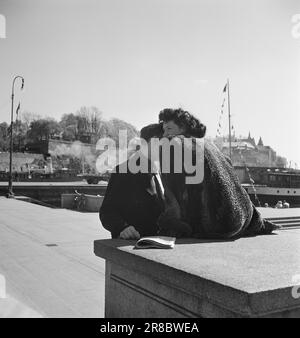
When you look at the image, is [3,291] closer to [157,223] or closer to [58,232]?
[157,223]

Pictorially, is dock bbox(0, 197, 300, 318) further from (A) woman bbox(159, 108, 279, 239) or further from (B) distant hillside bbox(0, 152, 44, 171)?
(B) distant hillside bbox(0, 152, 44, 171)

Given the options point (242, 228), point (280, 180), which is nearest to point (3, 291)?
point (242, 228)

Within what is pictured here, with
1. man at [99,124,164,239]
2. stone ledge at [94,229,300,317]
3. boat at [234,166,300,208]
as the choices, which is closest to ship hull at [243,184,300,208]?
boat at [234,166,300,208]

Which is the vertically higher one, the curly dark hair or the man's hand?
the curly dark hair

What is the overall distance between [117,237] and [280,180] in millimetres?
43721

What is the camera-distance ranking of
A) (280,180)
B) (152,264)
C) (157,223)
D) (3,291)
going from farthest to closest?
1. (280,180)
2. (3,291)
3. (157,223)
4. (152,264)

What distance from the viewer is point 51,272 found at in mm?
6621

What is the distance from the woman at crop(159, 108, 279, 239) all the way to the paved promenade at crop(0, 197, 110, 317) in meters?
1.99

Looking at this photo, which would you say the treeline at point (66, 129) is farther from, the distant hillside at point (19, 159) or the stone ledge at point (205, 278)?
the stone ledge at point (205, 278)

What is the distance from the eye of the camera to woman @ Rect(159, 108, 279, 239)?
3330mm

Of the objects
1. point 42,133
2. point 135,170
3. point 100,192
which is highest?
point 42,133

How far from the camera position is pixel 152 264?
8.53ft

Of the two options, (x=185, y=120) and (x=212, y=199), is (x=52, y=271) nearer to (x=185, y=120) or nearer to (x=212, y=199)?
(x=185, y=120)

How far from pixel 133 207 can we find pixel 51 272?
3.77 m
